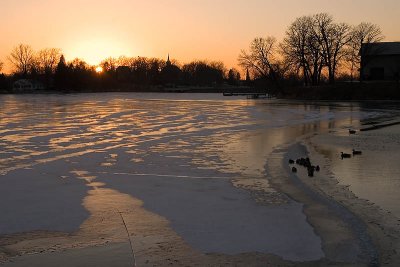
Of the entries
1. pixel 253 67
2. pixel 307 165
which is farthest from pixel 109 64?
pixel 307 165

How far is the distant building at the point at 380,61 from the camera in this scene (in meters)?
70.9

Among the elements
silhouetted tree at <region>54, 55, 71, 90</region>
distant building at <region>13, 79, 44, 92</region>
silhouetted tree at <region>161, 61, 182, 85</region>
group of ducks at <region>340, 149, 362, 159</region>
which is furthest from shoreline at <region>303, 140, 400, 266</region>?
silhouetted tree at <region>161, 61, 182, 85</region>

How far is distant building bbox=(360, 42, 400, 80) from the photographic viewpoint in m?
70.9

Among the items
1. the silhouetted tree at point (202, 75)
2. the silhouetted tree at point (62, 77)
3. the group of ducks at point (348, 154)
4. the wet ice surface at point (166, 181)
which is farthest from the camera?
the silhouetted tree at point (202, 75)

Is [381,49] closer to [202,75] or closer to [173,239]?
[173,239]

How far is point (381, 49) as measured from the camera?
72812 mm

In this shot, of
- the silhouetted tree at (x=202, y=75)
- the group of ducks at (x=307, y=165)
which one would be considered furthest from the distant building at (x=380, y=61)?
the silhouetted tree at (x=202, y=75)

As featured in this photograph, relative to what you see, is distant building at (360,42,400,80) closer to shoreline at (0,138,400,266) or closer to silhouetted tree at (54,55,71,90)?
shoreline at (0,138,400,266)

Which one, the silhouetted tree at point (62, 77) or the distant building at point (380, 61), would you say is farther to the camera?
the silhouetted tree at point (62, 77)

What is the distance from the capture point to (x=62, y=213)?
7777mm

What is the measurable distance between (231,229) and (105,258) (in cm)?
200

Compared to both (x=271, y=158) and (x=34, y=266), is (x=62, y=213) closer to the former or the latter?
(x=34, y=266)

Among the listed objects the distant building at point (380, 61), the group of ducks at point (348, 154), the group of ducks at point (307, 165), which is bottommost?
A: the group of ducks at point (348, 154)

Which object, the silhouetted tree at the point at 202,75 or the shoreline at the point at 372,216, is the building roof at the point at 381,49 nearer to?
the shoreline at the point at 372,216
